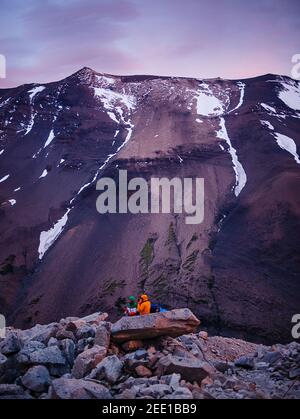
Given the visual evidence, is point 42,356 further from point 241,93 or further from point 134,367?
point 241,93

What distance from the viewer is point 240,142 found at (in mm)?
67750

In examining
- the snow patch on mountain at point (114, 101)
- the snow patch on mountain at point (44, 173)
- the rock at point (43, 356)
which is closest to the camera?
the rock at point (43, 356)

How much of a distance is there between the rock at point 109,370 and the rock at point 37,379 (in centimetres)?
122

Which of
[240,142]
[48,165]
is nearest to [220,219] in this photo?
[240,142]

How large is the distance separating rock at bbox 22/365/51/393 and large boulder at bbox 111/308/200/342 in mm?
2521

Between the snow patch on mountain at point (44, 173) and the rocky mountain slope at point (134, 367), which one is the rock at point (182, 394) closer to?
the rocky mountain slope at point (134, 367)

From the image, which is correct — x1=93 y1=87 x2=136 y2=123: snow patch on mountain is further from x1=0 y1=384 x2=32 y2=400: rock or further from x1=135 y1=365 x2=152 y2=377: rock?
x1=0 y1=384 x2=32 y2=400: rock

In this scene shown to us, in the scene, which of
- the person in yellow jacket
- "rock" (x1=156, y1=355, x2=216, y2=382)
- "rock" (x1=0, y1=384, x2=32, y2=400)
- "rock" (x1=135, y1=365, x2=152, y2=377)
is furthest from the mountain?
"rock" (x1=0, y1=384, x2=32, y2=400)

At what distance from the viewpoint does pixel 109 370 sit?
11.1 metres

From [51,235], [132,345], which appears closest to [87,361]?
[132,345]

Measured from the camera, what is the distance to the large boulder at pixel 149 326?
12617 mm

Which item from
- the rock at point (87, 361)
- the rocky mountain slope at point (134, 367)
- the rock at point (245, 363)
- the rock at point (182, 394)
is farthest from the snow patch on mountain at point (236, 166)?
the rock at point (182, 394)
